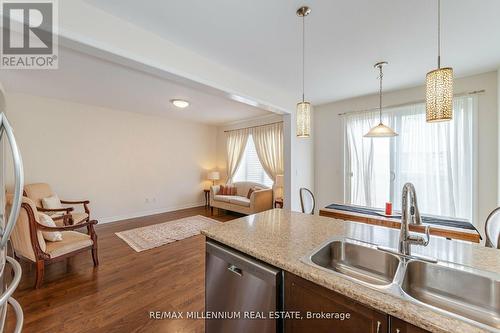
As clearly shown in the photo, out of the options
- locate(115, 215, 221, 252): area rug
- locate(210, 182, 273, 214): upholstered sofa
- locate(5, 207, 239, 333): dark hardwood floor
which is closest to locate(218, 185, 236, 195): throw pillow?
locate(210, 182, 273, 214): upholstered sofa

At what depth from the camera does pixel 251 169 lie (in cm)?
586

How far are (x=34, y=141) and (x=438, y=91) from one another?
557 cm

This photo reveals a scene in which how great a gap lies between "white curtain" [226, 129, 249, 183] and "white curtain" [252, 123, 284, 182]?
0.43 meters

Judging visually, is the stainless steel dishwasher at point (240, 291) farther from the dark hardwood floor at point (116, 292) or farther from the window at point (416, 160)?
the window at point (416, 160)

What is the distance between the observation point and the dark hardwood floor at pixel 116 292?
5.68 feet

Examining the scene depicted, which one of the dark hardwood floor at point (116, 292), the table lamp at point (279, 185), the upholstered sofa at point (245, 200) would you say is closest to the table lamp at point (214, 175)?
the upholstered sofa at point (245, 200)

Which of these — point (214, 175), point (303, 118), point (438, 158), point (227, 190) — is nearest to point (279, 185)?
point (227, 190)

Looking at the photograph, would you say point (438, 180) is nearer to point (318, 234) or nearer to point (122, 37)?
point (318, 234)

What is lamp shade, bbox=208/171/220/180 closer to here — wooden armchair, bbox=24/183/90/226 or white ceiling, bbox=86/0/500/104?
wooden armchair, bbox=24/183/90/226

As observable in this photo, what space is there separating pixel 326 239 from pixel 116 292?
2.20 metres

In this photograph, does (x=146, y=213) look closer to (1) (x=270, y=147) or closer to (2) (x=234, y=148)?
(2) (x=234, y=148)

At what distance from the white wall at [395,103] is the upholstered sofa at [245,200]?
46.4 inches

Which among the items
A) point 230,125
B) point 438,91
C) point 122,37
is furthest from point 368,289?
point 230,125

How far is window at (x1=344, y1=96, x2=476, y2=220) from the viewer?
9.66 ft
